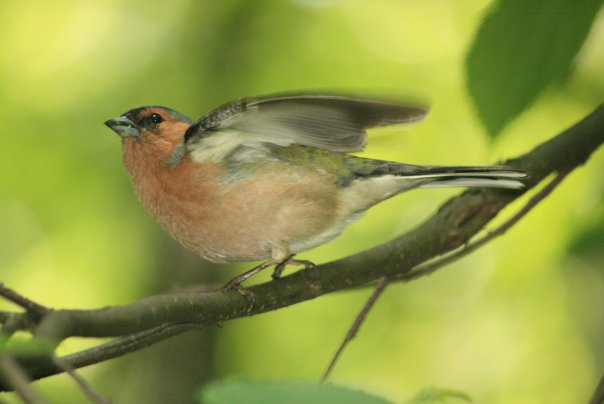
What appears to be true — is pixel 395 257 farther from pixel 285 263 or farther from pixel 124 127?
pixel 124 127

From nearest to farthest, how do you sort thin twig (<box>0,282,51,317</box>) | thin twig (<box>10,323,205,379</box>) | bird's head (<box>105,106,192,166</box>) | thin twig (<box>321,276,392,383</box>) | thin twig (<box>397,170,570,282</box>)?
thin twig (<box>0,282,51,317</box>)
thin twig (<box>10,323,205,379</box>)
thin twig (<box>321,276,392,383</box>)
thin twig (<box>397,170,570,282</box>)
bird's head (<box>105,106,192,166</box>)

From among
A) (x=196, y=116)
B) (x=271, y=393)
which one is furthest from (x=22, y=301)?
(x=196, y=116)

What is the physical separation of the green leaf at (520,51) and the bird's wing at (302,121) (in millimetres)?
954

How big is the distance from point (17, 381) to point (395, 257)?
3068mm

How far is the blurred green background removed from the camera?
9805 millimetres

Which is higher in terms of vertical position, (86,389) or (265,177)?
(265,177)

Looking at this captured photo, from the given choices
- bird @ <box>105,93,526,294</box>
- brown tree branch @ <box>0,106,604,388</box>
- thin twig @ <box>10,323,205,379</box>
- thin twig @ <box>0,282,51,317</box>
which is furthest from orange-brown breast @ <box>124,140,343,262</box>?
thin twig @ <box>0,282,51,317</box>

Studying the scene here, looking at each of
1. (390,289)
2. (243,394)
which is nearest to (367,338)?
(390,289)

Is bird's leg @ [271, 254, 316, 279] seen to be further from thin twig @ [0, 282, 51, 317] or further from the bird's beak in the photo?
thin twig @ [0, 282, 51, 317]

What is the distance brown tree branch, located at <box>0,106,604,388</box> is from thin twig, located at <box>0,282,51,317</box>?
556mm

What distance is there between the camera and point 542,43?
336 centimetres

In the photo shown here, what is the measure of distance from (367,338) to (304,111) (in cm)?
851

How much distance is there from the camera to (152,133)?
559 centimetres

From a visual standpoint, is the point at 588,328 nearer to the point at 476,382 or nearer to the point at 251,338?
the point at 476,382
